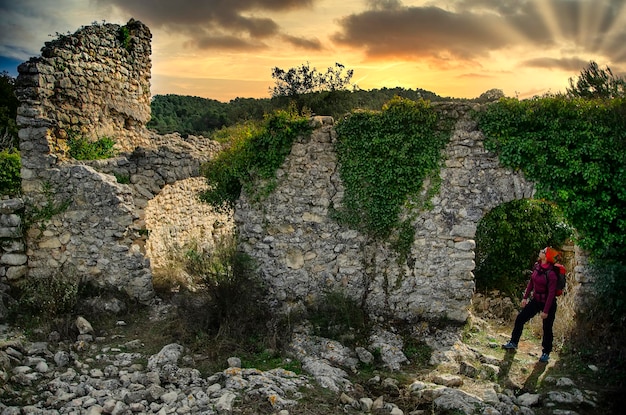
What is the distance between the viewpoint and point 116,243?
8.53 meters

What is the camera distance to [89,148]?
9.96 meters

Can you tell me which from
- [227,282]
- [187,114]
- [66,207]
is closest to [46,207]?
[66,207]

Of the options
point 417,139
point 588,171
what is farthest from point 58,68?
point 588,171

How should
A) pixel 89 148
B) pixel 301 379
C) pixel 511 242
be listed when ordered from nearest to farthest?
pixel 301 379 < pixel 89 148 < pixel 511 242

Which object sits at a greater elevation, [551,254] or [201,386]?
[551,254]

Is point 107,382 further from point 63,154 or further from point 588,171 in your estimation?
point 588,171

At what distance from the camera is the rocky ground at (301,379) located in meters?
5.48

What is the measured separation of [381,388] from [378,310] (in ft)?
6.33

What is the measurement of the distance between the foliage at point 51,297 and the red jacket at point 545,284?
24.7ft

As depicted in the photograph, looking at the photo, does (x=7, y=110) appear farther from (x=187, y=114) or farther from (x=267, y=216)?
(x=267, y=216)

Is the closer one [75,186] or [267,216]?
[267,216]

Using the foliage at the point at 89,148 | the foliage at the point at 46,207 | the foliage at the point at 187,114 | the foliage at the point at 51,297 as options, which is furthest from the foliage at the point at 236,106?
the foliage at the point at 51,297

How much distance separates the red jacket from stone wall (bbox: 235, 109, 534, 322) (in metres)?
1.00

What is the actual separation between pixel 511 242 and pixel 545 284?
355cm
